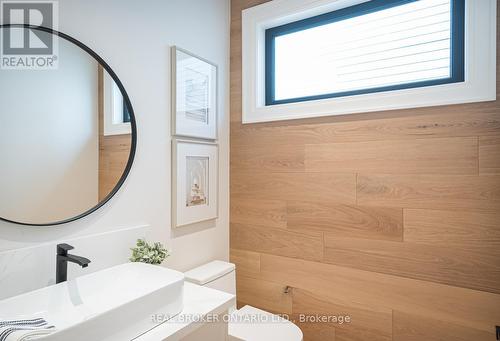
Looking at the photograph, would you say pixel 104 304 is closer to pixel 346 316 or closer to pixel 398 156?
pixel 346 316

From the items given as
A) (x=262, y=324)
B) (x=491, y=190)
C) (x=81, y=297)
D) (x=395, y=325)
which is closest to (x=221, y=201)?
(x=262, y=324)

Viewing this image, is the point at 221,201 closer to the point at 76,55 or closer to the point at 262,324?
the point at 262,324

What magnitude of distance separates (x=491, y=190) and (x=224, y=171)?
1487mm

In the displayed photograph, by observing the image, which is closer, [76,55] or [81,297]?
[81,297]

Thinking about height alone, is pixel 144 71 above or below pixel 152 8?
below

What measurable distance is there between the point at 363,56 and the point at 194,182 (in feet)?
4.16

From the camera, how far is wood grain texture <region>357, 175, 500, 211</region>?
4.44 feet

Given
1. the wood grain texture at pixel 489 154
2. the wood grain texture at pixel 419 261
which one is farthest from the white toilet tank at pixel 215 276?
the wood grain texture at pixel 489 154

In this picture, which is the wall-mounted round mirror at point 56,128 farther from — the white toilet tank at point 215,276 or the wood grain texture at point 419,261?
the wood grain texture at point 419,261

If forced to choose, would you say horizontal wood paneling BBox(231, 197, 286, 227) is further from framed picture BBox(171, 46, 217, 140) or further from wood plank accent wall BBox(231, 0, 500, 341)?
framed picture BBox(171, 46, 217, 140)

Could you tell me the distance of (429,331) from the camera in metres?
1.46

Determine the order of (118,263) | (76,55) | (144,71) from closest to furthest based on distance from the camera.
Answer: (76,55) → (118,263) → (144,71)

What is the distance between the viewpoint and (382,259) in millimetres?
1573

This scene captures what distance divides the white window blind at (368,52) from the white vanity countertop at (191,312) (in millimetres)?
1356
